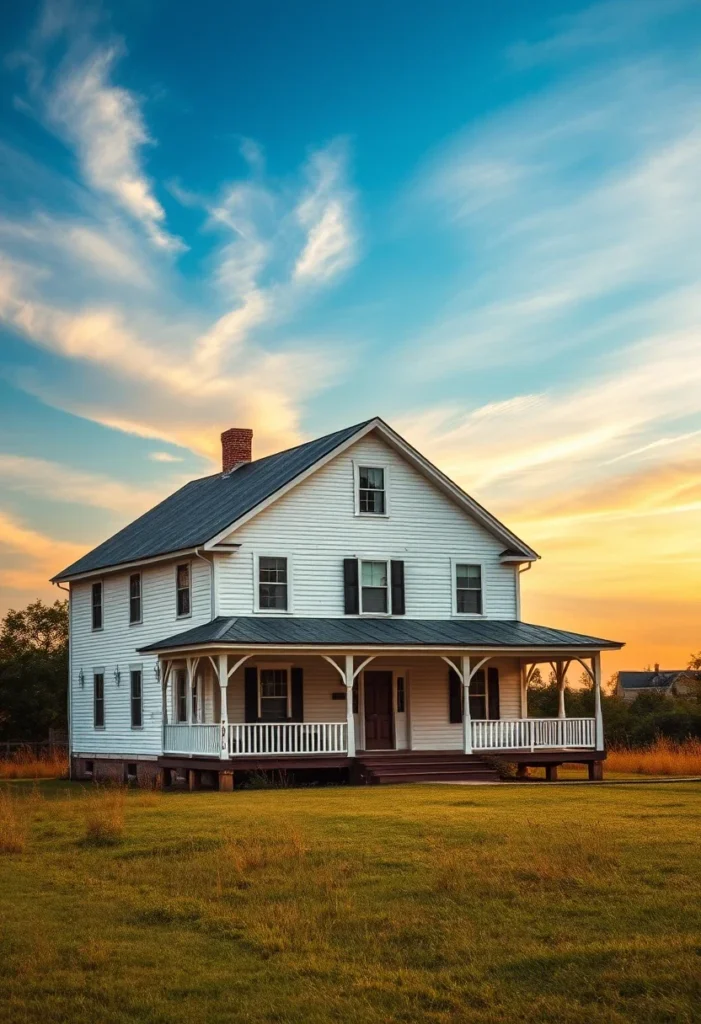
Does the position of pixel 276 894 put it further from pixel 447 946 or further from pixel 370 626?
pixel 370 626

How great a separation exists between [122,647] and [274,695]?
679cm

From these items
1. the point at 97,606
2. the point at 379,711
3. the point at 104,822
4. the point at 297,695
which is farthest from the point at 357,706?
the point at 104,822

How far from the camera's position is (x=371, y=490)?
35469 mm

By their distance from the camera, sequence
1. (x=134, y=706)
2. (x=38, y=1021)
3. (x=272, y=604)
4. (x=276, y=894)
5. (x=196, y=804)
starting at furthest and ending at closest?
1. (x=134, y=706)
2. (x=272, y=604)
3. (x=196, y=804)
4. (x=276, y=894)
5. (x=38, y=1021)

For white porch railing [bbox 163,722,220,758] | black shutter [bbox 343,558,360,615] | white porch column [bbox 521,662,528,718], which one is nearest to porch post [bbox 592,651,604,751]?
white porch column [bbox 521,662,528,718]

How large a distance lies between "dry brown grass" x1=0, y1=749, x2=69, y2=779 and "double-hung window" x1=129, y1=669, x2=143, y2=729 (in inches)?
237

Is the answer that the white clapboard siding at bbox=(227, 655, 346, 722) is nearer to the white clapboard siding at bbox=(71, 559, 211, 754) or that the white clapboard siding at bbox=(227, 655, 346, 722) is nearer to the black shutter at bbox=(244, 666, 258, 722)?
the black shutter at bbox=(244, 666, 258, 722)

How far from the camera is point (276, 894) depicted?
43.6ft

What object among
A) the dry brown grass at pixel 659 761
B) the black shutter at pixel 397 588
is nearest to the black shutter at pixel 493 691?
the dry brown grass at pixel 659 761

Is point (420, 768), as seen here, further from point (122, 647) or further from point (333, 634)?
point (122, 647)

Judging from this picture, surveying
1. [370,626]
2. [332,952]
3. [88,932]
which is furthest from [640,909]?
[370,626]

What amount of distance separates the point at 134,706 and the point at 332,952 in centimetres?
2732

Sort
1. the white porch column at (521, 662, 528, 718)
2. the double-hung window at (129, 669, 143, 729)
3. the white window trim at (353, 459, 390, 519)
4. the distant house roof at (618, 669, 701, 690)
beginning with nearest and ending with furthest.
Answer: the white window trim at (353, 459, 390, 519) → the double-hung window at (129, 669, 143, 729) → the white porch column at (521, 662, 528, 718) → the distant house roof at (618, 669, 701, 690)

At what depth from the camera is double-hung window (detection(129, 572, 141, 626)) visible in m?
37.4
